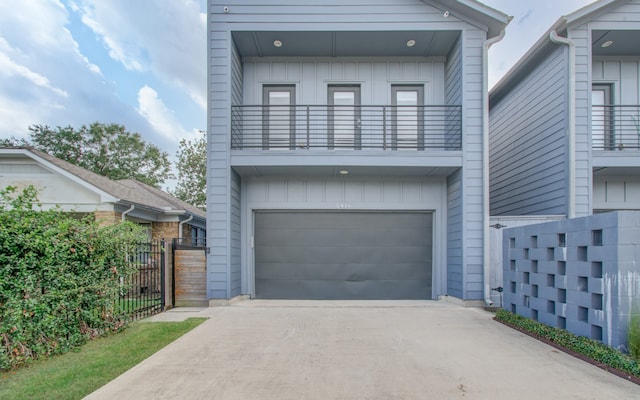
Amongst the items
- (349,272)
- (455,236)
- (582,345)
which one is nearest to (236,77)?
(349,272)

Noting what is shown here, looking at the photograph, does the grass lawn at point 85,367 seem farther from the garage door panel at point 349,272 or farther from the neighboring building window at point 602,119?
the neighboring building window at point 602,119

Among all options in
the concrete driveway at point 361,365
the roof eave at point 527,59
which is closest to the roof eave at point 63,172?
the concrete driveway at point 361,365

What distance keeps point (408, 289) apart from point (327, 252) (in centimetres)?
213

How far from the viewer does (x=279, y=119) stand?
8.27m

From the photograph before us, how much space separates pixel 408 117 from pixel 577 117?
3.49 metres

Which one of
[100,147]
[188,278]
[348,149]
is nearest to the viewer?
[188,278]

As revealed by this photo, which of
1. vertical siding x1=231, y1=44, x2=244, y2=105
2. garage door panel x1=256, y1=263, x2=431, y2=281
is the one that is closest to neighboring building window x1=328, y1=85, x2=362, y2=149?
vertical siding x1=231, y1=44, x2=244, y2=105

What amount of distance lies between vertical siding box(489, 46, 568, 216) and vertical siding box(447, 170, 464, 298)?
2.18 metres

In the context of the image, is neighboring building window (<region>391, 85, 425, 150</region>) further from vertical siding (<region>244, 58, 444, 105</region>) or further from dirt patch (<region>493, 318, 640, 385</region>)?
dirt patch (<region>493, 318, 640, 385</region>)

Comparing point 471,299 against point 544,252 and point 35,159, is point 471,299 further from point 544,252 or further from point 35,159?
point 35,159

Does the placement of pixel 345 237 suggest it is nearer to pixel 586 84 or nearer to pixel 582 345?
pixel 582 345

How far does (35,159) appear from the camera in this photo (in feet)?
31.6

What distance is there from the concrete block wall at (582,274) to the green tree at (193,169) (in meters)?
23.9

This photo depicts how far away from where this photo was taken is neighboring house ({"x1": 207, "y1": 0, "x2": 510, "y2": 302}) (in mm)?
7254
